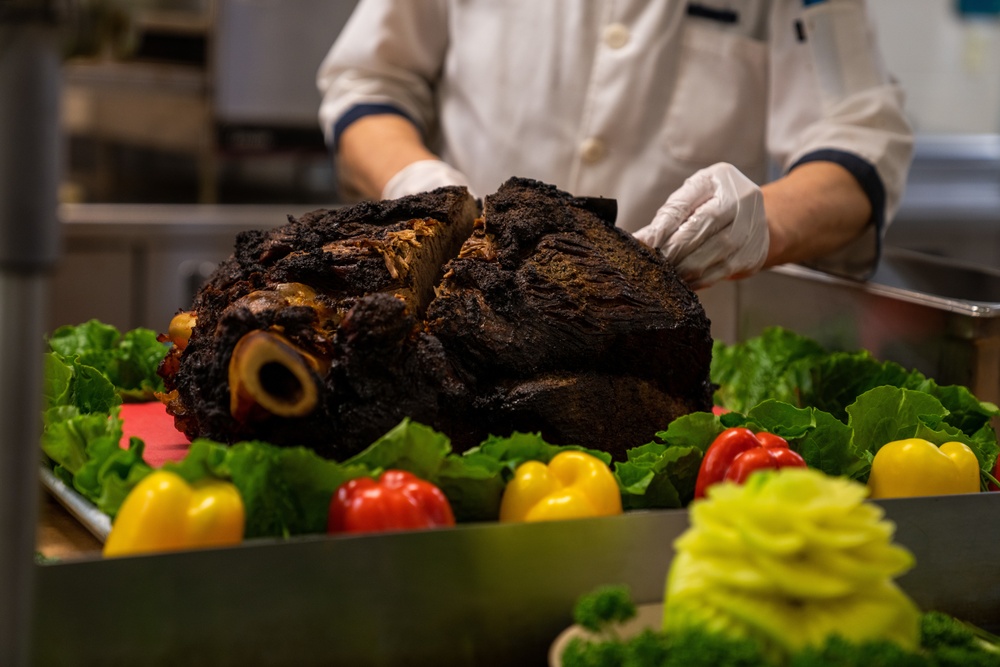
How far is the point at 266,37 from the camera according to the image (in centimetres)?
420

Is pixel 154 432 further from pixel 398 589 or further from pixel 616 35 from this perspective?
pixel 616 35

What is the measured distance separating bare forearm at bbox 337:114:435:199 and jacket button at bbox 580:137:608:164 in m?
0.34

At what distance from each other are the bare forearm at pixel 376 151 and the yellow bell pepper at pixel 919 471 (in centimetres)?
127

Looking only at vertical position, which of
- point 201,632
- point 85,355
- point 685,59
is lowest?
point 85,355

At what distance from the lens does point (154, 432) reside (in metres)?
1.87

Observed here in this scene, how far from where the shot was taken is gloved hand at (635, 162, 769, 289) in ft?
6.32

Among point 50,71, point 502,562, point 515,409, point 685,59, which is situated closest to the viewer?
point 50,71

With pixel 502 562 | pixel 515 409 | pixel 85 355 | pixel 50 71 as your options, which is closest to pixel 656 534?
pixel 502 562

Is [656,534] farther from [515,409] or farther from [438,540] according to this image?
[515,409]

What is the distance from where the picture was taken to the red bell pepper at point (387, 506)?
4.05 ft

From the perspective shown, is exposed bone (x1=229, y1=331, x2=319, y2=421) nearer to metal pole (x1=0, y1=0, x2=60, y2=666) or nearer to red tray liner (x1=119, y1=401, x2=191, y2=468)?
red tray liner (x1=119, y1=401, x2=191, y2=468)

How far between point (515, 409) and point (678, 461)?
0.84 feet

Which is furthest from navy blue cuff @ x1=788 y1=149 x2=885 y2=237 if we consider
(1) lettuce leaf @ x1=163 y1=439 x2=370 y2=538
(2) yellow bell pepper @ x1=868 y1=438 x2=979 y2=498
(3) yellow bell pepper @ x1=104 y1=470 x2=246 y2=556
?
(3) yellow bell pepper @ x1=104 y1=470 x2=246 y2=556

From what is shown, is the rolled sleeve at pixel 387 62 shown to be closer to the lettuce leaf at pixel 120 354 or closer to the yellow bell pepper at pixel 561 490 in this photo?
the lettuce leaf at pixel 120 354
